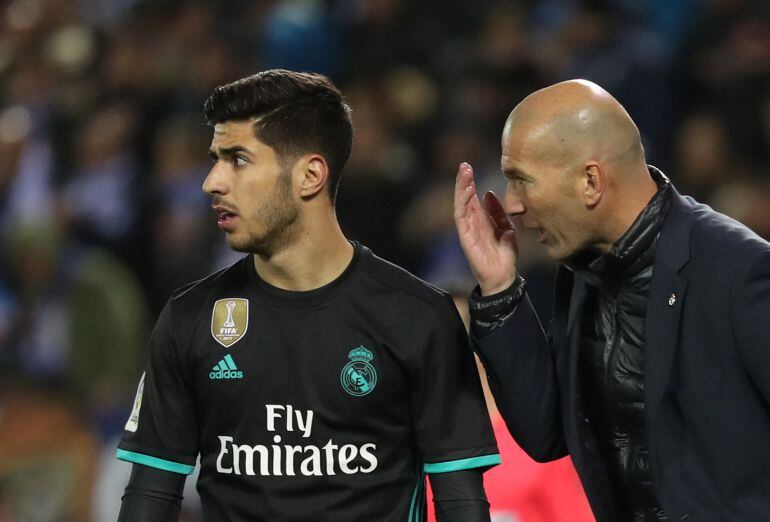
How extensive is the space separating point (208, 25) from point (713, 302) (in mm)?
5229

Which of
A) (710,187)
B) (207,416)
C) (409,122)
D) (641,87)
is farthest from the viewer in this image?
(409,122)

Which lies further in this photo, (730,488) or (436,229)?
(436,229)

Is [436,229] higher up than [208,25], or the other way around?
[208,25]

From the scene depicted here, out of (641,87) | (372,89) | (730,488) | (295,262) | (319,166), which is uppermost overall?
(372,89)

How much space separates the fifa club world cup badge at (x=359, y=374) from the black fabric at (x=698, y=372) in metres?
0.26

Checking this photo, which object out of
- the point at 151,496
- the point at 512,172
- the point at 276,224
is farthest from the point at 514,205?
the point at 151,496

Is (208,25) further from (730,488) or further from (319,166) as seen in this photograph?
(730,488)

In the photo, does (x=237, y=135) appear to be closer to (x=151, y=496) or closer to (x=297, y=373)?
(x=297, y=373)

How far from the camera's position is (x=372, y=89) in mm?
6598

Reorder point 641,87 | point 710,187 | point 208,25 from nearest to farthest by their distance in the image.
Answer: point 710,187, point 641,87, point 208,25

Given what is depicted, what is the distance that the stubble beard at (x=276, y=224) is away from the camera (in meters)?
2.88

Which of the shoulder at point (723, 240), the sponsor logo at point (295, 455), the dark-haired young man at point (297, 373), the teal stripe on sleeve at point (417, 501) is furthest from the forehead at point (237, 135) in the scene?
the shoulder at point (723, 240)

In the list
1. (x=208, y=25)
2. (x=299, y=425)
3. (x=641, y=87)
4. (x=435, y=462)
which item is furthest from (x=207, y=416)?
(x=208, y=25)

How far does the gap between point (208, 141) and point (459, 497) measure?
431 centimetres
